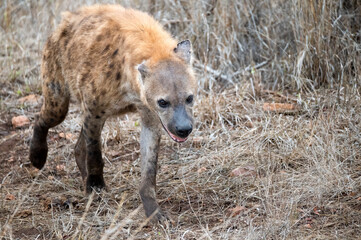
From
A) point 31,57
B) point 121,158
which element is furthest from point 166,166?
point 31,57

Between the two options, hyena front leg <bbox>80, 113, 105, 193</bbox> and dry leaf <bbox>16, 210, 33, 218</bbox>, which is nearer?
dry leaf <bbox>16, 210, 33, 218</bbox>

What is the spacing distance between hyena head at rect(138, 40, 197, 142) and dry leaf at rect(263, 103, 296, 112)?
192 cm

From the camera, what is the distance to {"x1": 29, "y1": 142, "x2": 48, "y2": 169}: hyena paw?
16.2ft

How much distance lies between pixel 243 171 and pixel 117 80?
1260mm

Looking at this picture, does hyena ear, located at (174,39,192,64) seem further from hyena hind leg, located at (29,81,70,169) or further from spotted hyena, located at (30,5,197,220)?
hyena hind leg, located at (29,81,70,169)

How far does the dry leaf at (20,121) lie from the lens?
6051mm

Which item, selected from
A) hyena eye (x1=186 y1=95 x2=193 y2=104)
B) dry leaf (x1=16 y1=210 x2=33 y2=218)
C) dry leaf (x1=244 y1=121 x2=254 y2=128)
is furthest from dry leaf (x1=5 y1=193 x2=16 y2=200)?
dry leaf (x1=244 y1=121 x2=254 y2=128)

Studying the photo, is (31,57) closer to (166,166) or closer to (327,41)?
(166,166)

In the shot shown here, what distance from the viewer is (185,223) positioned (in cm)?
382

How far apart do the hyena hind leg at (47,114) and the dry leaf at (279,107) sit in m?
1.94

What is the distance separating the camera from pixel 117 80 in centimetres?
399

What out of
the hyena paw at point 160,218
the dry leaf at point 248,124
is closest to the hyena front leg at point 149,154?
the hyena paw at point 160,218

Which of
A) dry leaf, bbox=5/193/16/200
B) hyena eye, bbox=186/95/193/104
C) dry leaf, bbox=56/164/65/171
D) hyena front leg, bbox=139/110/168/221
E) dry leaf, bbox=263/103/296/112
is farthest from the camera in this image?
dry leaf, bbox=263/103/296/112

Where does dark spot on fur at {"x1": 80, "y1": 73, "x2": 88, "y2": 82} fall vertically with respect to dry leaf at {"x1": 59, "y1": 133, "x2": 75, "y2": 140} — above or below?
above
